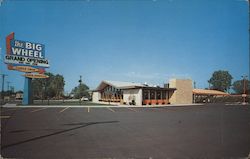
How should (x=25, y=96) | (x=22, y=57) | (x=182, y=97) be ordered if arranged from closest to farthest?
(x=22, y=57) → (x=25, y=96) → (x=182, y=97)

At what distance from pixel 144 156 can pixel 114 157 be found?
79cm

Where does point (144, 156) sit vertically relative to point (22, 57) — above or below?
below

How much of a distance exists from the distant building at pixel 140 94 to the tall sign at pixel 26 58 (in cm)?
1458

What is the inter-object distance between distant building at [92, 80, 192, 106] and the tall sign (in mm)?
14576

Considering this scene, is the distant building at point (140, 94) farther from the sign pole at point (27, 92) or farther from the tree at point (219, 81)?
the sign pole at point (27, 92)

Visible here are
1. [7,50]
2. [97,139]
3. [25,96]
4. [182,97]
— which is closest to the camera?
[97,139]

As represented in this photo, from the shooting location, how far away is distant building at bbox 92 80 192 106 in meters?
30.3

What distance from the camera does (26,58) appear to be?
68.0 feet

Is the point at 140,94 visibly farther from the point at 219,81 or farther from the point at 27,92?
the point at 219,81

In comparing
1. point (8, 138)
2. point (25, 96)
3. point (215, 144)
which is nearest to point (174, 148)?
point (215, 144)

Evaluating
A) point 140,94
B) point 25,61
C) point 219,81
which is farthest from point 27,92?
point 219,81

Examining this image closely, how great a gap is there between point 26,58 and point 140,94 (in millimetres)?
17572

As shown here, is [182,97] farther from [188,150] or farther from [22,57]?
[188,150]

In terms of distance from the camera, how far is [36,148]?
5125 millimetres
